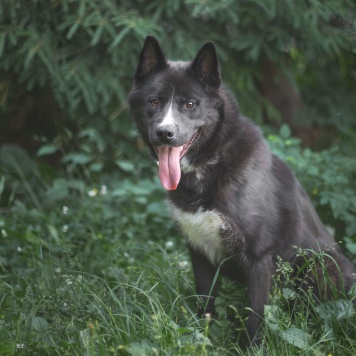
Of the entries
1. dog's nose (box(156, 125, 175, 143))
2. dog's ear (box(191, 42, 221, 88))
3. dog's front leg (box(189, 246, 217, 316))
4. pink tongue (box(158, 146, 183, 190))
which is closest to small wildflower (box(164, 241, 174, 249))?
dog's front leg (box(189, 246, 217, 316))

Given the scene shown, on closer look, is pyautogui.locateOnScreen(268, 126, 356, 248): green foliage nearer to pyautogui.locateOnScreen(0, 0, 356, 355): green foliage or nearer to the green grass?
pyautogui.locateOnScreen(0, 0, 356, 355): green foliage

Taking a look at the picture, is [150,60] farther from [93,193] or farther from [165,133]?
[93,193]

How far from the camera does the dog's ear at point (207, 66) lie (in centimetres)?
333

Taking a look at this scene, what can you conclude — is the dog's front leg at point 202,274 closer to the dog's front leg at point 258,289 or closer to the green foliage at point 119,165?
the green foliage at point 119,165

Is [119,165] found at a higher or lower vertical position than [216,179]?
lower

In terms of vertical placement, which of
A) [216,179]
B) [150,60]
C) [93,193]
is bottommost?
[93,193]

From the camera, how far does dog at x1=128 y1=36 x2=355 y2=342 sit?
3270 mm

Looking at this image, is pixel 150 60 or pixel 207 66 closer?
pixel 207 66

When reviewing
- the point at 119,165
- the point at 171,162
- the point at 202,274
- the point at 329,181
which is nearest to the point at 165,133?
the point at 171,162

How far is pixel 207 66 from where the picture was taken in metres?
3.38

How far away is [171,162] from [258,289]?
846 mm

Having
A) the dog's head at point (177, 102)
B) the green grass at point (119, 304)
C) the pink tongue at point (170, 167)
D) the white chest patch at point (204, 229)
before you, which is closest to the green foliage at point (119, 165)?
the green grass at point (119, 304)

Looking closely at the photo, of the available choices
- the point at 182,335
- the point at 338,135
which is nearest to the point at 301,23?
the point at 338,135

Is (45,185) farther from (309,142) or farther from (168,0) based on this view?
(309,142)
